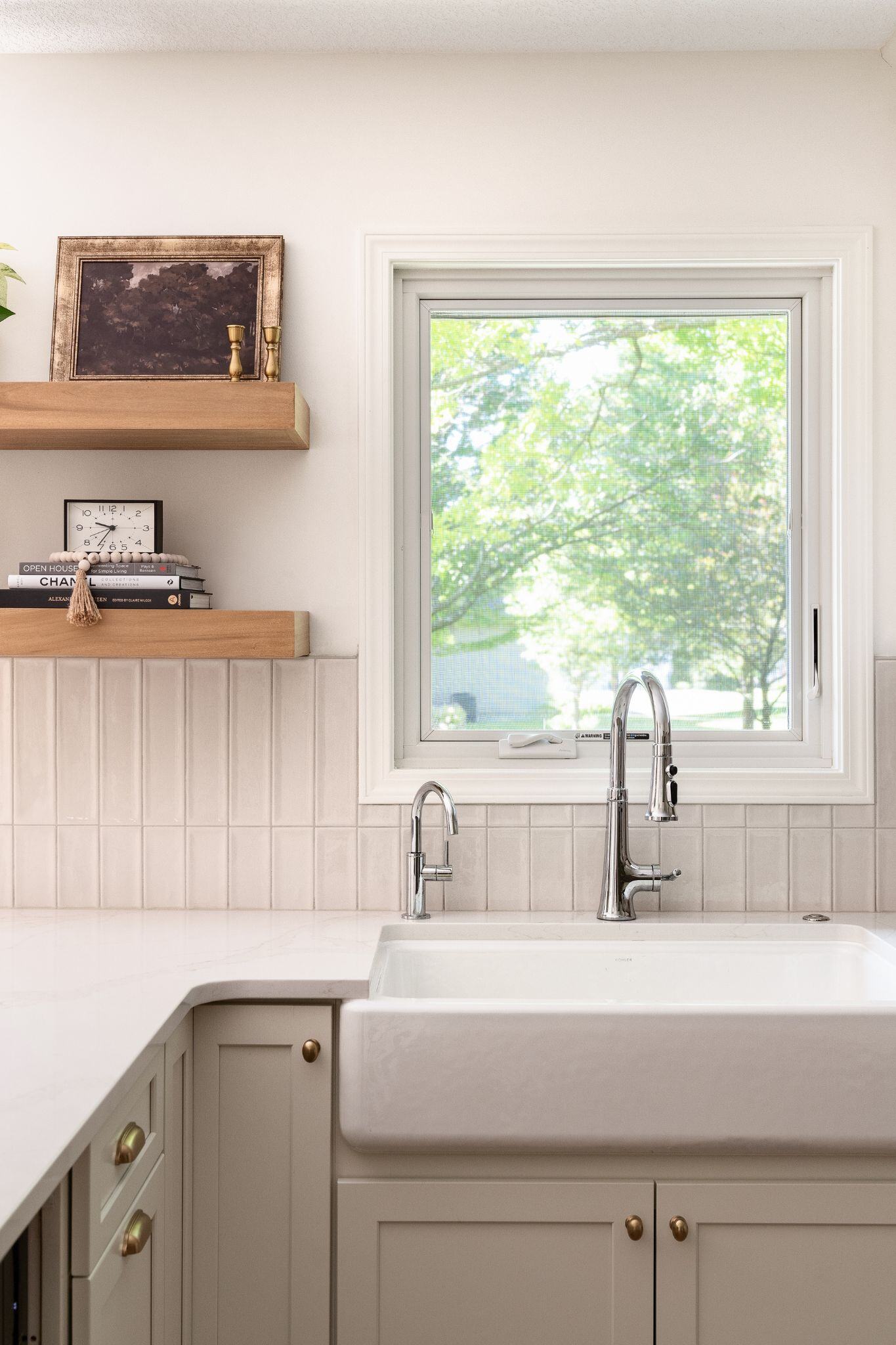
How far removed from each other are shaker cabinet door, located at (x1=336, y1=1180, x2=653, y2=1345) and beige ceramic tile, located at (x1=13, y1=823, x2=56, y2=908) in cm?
98

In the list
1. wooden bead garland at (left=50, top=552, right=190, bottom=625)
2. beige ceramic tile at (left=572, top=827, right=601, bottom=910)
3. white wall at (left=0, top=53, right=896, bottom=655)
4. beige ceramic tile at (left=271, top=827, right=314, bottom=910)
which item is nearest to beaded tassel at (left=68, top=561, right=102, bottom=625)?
wooden bead garland at (left=50, top=552, right=190, bottom=625)

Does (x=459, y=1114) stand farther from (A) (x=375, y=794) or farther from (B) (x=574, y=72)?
(B) (x=574, y=72)

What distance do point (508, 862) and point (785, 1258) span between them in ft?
2.71

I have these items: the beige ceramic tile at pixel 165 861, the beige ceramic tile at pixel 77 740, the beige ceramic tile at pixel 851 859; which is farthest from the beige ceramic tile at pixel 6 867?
the beige ceramic tile at pixel 851 859

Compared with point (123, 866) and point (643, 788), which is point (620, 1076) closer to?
point (643, 788)

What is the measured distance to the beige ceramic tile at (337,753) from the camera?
2139 mm

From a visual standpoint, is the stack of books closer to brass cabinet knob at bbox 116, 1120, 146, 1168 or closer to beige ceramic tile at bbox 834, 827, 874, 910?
brass cabinet knob at bbox 116, 1120, 146, 1168

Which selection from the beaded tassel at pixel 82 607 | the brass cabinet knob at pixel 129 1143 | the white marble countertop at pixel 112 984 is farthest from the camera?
the beaded tassel at pixel 82 607

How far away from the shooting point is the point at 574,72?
213 centimetres

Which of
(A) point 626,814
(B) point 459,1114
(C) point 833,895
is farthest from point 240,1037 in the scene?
(C) point 833,895

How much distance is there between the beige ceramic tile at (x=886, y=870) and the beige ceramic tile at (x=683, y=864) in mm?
348

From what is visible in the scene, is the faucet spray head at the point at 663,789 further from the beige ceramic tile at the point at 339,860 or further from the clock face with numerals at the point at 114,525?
the clock face with numerals at the point at 114,525

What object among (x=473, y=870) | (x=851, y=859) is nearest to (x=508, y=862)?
(x=473, y=870)

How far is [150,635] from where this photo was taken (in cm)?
191
